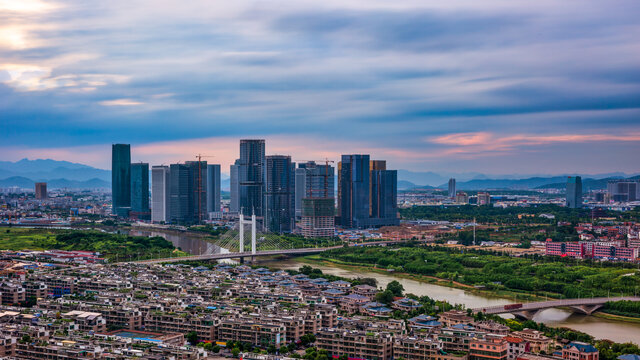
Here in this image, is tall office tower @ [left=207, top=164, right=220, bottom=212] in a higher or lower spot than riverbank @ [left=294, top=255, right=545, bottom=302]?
higher

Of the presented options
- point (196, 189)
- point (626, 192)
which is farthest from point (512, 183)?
point (196, 189)

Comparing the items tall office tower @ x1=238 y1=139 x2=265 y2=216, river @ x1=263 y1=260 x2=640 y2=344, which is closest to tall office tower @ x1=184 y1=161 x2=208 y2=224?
tall office tower @ x1=238 y1=139 x2=265 y2=216

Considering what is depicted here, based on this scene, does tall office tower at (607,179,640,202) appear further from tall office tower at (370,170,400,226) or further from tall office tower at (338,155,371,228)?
tall office tower at (338,155,371,228)

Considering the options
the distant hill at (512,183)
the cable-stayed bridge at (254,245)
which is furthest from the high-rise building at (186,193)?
the distant hill at (512,183)

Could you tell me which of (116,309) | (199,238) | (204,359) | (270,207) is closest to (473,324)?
(204,359)

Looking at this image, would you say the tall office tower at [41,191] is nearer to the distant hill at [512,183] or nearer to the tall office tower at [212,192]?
the tall office tower at [212,192]

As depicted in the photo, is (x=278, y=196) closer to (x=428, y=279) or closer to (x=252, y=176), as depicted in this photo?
(x=252, y=176)

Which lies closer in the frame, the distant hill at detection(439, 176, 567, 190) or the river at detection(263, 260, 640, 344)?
the river at detection(263, 260, 640, 344)

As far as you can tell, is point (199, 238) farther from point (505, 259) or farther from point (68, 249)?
point (505, 259)
